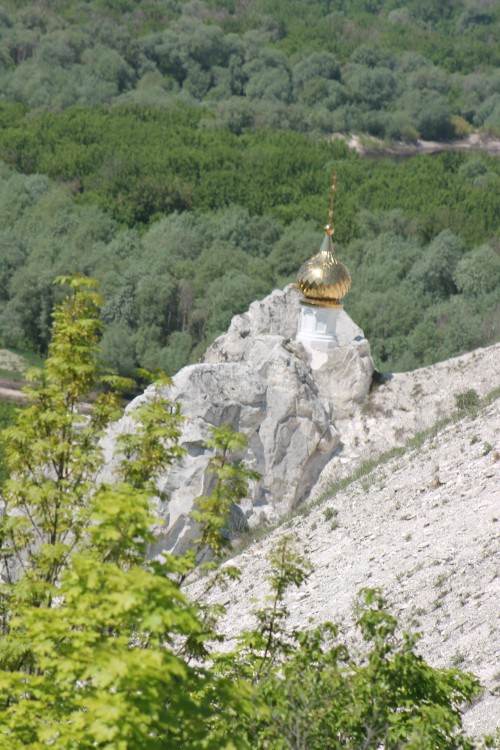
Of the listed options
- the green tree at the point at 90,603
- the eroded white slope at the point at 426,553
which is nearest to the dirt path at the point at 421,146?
the eroded white slope at the point at 426,553

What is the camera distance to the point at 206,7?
5089 inches

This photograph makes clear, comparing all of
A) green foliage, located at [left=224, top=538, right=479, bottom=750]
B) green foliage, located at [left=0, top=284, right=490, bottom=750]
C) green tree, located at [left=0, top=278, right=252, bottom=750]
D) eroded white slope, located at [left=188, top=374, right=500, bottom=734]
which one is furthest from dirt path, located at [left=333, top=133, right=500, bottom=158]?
green foliage, located at [left=224, top=538, right=479, bottom=750]

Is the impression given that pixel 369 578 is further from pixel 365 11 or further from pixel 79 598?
pixel 365 11

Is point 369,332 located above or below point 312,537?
below

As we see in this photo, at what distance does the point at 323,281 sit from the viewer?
69.9 feet

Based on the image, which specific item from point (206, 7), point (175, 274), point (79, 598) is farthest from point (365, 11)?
point (79, 598)

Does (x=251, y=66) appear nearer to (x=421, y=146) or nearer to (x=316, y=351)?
(x=421, y=146)

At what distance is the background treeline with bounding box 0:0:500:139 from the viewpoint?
97.9 metres

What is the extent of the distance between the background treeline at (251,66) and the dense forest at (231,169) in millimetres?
234

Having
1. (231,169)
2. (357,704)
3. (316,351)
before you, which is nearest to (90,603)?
(357,704)

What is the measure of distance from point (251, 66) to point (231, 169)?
35470mm

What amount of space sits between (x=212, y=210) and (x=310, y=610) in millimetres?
56458

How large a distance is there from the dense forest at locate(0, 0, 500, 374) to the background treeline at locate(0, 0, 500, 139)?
234 mm

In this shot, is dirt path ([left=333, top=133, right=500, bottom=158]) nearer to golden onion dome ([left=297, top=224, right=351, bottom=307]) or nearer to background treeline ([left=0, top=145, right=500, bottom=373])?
background treeline ([left=0, top=145, right=500, bottom=373])
